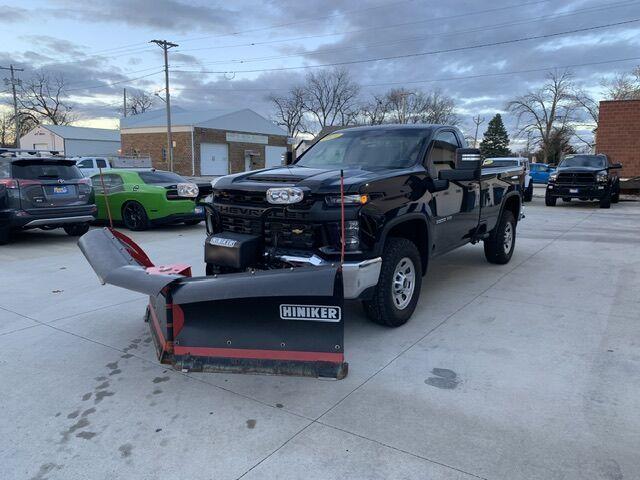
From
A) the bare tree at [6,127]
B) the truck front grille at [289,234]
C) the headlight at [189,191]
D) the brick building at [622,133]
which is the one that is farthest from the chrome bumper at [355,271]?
the bare tree at [6,127]

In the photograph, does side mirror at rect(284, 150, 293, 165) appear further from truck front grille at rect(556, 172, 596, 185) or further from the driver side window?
truck front grille at rect(556, 172, 596, 185)

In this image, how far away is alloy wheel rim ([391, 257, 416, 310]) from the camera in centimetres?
463

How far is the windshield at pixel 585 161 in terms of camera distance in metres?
18.2

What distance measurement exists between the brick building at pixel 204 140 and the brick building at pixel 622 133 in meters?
29.6

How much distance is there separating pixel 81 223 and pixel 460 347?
327 inches

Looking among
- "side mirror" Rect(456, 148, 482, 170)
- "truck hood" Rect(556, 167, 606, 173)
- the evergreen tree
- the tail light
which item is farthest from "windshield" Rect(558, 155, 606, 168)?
the evergreen tree

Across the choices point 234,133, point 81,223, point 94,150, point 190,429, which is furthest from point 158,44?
point 190,429

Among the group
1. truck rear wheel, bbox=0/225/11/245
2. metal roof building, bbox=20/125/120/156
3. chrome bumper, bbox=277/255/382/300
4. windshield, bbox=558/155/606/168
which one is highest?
metal roof building, bbox=20/125/120/156

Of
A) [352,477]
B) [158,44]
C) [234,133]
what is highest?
[158,44]

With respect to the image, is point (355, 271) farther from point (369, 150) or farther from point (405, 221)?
point (369, 150)

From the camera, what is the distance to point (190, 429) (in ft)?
9.97

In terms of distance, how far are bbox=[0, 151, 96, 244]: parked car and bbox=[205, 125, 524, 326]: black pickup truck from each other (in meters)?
5.63

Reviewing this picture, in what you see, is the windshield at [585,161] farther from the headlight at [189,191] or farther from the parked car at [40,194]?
the headlight at [189,191]

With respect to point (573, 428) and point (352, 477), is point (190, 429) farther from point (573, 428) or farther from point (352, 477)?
point (573, 428)
